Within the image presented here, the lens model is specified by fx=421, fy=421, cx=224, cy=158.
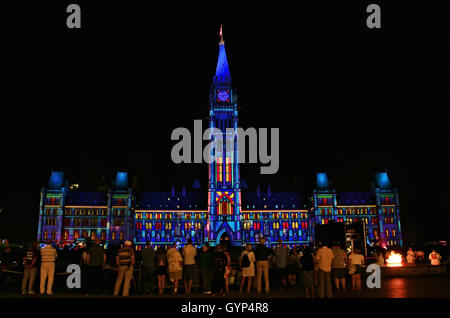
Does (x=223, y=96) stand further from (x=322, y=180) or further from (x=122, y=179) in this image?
(x=322, y=180)

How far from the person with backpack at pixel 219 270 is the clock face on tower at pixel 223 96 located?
95.9 meters

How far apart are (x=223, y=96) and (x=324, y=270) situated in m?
97.9

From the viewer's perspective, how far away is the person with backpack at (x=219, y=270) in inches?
717

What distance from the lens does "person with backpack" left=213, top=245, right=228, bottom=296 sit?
18219mm

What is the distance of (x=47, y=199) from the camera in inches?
4109

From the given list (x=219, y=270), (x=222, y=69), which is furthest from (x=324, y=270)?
(x=222, y=69)

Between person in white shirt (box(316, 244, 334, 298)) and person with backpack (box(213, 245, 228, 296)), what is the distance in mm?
4052

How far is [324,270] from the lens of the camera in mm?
Result: 17109

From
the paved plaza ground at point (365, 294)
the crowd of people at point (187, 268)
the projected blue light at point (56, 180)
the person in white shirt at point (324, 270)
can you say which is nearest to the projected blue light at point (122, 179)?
the projected blue light at point (56, 180)

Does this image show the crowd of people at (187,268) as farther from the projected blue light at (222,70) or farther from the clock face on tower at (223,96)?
the projected blue light at (222,70)

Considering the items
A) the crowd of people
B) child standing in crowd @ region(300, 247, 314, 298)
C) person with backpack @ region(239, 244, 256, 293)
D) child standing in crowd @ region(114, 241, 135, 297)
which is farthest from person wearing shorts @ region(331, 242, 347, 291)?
child standing in crowd @ region(114, 241, 135, 297)
